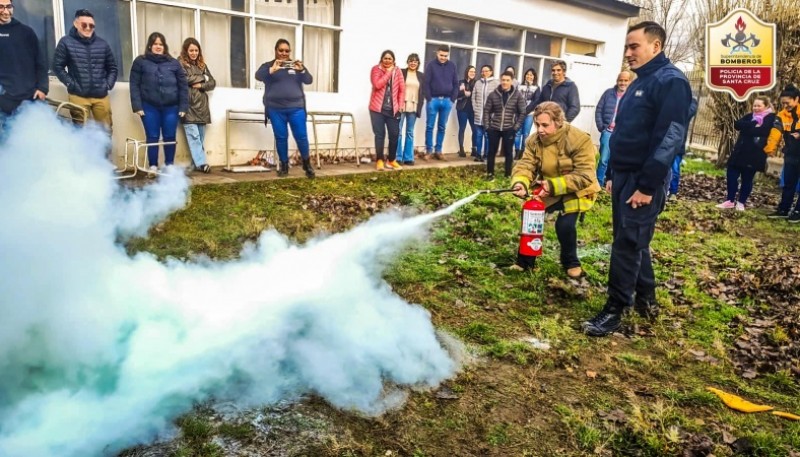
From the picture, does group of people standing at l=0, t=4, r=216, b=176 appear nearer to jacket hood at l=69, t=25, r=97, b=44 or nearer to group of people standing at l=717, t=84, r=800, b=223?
jacket hood at l=69, t=25, r=97, b=44

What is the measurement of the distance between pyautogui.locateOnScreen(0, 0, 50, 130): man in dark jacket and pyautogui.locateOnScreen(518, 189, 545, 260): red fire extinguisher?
21.6 ft

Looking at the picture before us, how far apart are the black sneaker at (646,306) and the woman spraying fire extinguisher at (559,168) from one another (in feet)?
3.22

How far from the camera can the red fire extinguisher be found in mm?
5750

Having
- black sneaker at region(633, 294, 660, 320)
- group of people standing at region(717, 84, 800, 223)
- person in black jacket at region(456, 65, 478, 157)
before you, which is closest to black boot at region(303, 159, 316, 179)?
person in black jacket at region(456, 65, 478, 157)

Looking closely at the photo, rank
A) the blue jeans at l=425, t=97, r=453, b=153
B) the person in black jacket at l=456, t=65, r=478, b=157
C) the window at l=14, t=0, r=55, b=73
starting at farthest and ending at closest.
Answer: the person in black jacket at l=456, t=65, r=478, b=157 → the blue jeans at l=425, t=97, r=453, b=153 → the window at l=14, t=0, r=55, b=73

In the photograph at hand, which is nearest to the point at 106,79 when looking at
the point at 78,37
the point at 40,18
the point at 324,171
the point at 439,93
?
the point at 78,37

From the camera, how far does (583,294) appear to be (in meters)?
5.58

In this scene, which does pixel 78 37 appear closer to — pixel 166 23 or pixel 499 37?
pixel 166 23

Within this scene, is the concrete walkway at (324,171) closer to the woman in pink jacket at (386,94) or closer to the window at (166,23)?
the woman in pink jacket at (386,94)

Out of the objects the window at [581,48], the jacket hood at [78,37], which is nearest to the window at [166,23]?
the jacket hood at [78,37]

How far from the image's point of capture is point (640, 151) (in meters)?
4.47

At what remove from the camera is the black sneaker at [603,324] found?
15.6ft

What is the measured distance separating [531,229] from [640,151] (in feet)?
5.46

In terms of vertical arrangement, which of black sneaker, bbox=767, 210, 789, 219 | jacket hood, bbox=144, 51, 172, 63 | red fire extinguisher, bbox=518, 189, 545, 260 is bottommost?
black sneaker, bbox=767, 210, 789, 219
